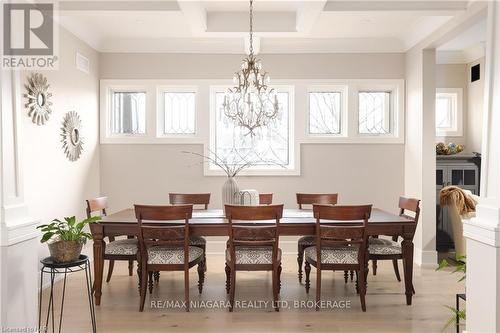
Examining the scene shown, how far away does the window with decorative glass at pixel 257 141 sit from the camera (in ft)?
19.2

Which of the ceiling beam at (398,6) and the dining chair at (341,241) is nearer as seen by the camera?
the dining chair at (341,241)

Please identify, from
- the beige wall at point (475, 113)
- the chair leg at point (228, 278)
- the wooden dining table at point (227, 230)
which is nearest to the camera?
the wooden dining table at point (227, 230)

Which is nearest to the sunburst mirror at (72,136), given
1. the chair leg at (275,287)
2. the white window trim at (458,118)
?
the chair leg at (275,287)

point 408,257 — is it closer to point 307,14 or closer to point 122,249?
point 122,249

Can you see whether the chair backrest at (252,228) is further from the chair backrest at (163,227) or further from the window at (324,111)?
the window at (324,111)

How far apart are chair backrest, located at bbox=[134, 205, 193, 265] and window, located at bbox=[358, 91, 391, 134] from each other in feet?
11.1

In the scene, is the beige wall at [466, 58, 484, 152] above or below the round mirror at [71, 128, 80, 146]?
above

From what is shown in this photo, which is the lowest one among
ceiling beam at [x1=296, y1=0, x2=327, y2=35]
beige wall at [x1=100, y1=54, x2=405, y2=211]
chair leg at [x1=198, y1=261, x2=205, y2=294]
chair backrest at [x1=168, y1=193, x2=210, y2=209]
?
chair leg at [x1=198, y1=261, x2=205, y2=294]

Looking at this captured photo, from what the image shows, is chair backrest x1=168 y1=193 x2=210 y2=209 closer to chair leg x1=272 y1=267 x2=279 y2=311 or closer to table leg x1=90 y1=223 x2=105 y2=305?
table leg x1=90 y1=223 x2=105 y2=305

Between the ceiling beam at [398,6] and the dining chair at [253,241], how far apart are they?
7.31 feet

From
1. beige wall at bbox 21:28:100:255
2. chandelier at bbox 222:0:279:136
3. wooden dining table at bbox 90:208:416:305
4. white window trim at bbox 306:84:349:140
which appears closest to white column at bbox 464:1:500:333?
wooden dining table at bbox 90:208:416:305

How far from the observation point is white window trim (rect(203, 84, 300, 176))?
18.8ft

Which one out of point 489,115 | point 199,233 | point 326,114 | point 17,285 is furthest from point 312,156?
point 17,285

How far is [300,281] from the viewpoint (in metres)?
4.34
